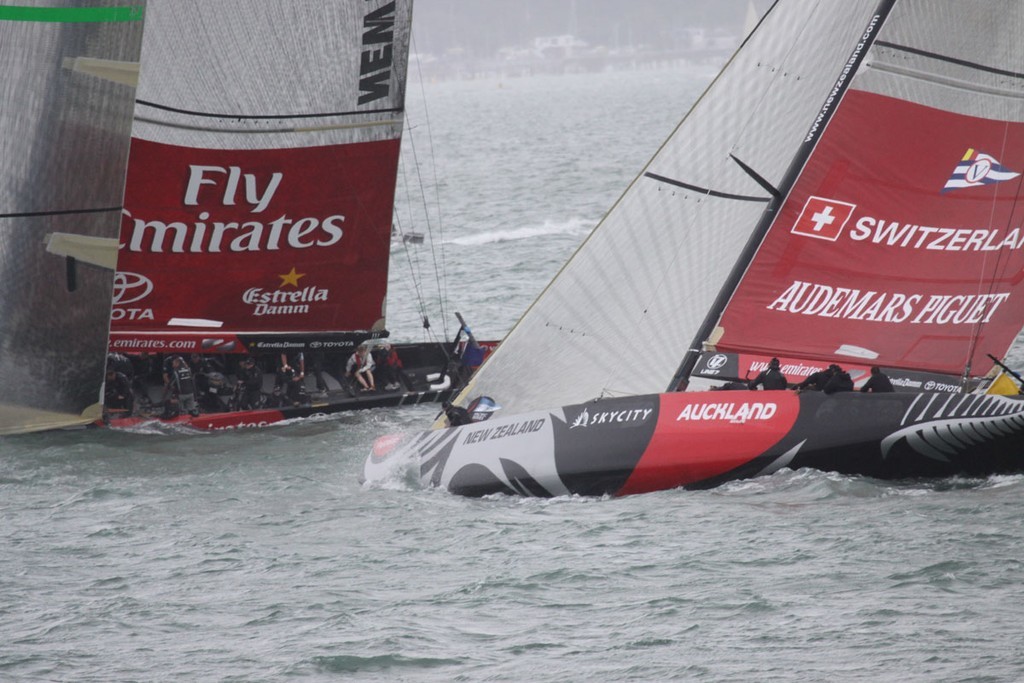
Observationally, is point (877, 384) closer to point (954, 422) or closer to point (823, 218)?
point (954, 422)

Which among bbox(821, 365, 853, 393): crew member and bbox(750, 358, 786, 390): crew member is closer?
bbox(821, 365, 853, 393): crew member

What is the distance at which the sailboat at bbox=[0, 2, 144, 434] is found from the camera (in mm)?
18031

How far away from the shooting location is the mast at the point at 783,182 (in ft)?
49.6

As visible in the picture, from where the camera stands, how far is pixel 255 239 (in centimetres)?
2044

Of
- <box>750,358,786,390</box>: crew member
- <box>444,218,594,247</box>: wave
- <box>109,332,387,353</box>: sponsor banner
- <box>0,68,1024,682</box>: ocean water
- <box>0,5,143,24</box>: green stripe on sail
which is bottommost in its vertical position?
<box>0,68,1024,682</box>: ocean water

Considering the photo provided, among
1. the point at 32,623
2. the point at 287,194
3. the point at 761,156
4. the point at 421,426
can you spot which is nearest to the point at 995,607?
the point at 761,156

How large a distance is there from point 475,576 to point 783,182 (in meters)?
5.21

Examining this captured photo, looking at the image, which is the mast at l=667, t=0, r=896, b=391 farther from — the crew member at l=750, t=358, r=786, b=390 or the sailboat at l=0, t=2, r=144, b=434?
the sailboat at l=0, t=2, r=144, b=434

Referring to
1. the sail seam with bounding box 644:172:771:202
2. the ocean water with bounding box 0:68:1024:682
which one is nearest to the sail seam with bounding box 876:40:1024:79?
the sail seam with bounding box 644:172:771:202

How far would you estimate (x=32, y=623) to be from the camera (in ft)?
40.5

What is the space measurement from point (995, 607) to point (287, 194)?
1147 centimetres

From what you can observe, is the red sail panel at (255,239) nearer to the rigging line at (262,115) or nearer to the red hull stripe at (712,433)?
the rigging line at (262,115)

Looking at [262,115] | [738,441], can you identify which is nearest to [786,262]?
[738,441]

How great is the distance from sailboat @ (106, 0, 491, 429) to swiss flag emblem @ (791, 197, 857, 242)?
22.4ft
